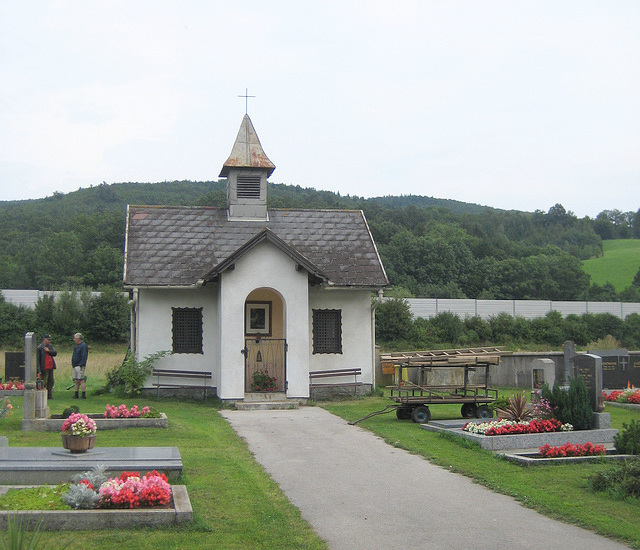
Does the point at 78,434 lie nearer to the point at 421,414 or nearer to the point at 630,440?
the point at 421,414

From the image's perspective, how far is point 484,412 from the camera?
60.0ft

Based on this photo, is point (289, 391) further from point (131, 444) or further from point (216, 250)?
point (131, 444)

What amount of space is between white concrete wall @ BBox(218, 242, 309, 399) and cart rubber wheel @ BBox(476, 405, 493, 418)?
591 cm

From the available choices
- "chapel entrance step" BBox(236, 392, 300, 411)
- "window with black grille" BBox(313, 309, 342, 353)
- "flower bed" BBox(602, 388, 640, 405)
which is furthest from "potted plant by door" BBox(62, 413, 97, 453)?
"flower bed" BBox(602, 388, 640, 405)

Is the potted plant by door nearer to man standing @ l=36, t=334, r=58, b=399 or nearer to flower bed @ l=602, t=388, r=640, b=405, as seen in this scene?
man standing @ l=36, t=334, r=58, b=399

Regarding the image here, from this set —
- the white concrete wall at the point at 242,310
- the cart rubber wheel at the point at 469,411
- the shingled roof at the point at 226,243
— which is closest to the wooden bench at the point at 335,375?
the white concrete wall at the point at 242,310

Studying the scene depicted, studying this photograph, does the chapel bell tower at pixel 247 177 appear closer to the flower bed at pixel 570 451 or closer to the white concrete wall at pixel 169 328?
the white concrete wall at pixel 169 328

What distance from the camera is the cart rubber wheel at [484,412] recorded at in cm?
1830

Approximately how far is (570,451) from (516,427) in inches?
62.5

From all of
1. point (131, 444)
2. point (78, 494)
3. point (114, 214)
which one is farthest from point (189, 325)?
point (114, 214)

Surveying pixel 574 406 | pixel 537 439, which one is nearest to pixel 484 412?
pixel 574 406

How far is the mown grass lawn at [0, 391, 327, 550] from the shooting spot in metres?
8.18

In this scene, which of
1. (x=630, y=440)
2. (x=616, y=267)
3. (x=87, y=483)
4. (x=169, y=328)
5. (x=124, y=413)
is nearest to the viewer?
(x=87, y=483)

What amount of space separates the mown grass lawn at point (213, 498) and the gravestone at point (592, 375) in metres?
7.48
